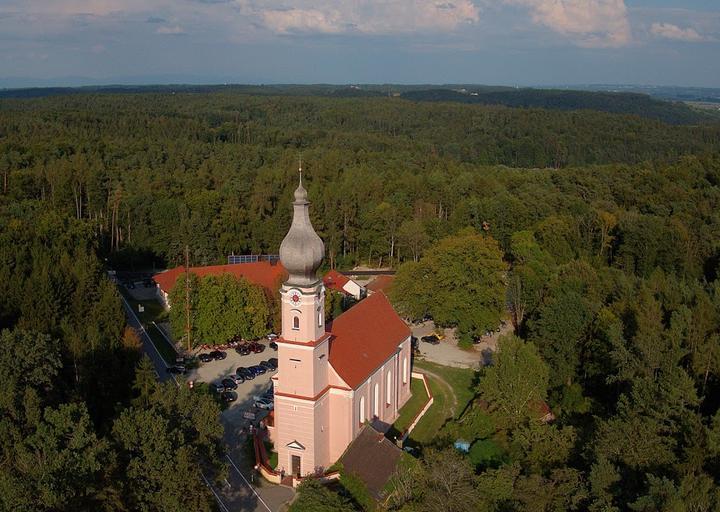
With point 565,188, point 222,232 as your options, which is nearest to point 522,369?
point 222,232

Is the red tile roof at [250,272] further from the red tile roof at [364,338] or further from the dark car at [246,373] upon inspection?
the red tile roof at [364,338]

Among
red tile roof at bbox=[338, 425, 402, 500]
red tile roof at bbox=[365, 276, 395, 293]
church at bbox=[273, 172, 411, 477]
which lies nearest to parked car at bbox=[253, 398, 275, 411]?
church at bbox=[273, 172, 411, 477]

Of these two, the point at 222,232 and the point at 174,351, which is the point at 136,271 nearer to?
the point at 222,232

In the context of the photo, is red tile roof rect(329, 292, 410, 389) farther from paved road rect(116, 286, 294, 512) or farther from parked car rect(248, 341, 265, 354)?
parked car rect(248, 341, 265, 354)

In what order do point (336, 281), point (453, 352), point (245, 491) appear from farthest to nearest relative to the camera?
point (336, 281), point (453, 352), point (245, 491)

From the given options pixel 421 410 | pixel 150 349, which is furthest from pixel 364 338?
pixel 150 349

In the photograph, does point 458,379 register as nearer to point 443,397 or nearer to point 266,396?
point 443,397
